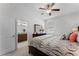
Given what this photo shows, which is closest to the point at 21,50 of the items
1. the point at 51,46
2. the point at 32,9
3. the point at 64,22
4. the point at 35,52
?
the point at 35,52

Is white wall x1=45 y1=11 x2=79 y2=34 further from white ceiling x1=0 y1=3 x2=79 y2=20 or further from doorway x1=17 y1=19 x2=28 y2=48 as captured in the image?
doorway x1=17 y1=19 x2=28 y2=48

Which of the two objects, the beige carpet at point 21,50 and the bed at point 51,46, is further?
the beige carpet at point 21,50

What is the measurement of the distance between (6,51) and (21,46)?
307mm

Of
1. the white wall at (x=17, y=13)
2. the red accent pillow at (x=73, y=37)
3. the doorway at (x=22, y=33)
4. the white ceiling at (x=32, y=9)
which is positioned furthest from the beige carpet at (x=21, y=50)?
the red accent pillow at (x=73, y=37)

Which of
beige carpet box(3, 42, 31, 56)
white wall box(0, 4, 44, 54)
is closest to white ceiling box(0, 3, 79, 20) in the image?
white wall box(0, 4, 44, 54)

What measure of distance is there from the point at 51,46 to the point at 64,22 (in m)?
0.52

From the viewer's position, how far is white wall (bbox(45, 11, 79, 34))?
6.56 ft

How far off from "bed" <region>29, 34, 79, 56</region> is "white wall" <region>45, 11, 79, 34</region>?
0.15 m

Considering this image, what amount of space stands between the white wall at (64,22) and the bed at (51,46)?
0.48 feet

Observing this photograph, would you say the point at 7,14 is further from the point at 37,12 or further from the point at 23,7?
the point at 37,12

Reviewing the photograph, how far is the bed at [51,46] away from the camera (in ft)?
6.29

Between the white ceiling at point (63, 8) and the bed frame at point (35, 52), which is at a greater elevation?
the white ceiling at point (63, 8)

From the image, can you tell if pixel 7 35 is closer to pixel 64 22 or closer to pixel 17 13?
pixel 17 13

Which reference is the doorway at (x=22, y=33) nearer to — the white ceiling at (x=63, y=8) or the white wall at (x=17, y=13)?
the white wall at (x=17, y=13)
